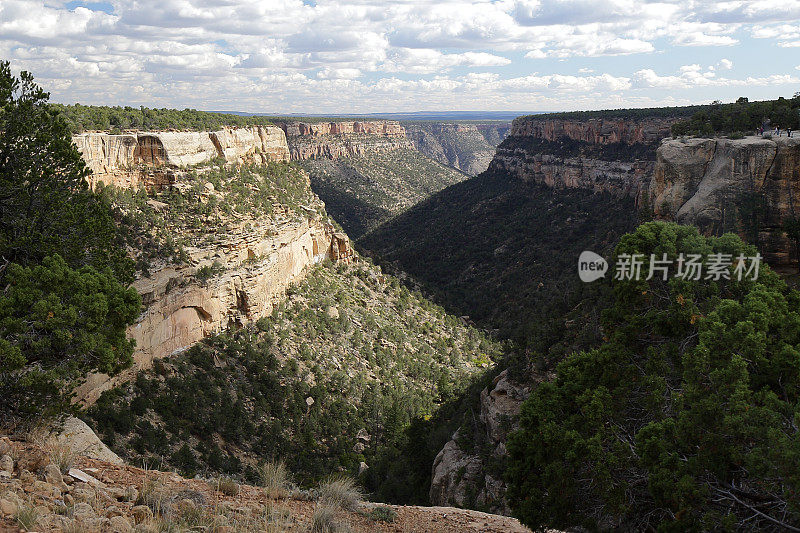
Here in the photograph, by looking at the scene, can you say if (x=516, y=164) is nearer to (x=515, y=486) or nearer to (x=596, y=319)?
(x=596, y=319)

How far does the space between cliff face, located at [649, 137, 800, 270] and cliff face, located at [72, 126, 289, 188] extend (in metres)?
26.8

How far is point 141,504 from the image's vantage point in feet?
30.2

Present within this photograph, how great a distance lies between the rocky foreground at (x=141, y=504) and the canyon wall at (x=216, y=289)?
11212 millimetres

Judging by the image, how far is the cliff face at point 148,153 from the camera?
2850 centimetres

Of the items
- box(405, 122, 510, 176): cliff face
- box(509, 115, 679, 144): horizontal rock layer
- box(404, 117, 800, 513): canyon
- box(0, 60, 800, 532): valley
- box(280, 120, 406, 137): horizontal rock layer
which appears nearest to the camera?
box(0, 60, 800, 532): valley

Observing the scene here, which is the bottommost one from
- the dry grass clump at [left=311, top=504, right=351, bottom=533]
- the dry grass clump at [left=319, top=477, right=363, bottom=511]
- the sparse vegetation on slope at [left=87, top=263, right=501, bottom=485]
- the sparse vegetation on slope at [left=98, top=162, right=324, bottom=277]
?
the sparse vegetation on slope at [left=87, top=263, right=501, bottom=485]

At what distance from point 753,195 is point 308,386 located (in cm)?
2442

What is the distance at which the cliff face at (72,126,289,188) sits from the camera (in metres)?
28.5

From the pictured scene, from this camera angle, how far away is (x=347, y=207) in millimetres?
97812

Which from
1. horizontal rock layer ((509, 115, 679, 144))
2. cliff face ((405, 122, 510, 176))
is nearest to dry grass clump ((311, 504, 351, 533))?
horizontal rock layer ((509, 115, 679, 144))

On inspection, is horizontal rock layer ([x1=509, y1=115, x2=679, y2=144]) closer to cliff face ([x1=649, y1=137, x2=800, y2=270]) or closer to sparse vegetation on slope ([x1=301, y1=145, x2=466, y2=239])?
sparse vegetation on slope ([x1=301, y1=145, x2=466, y2=239])

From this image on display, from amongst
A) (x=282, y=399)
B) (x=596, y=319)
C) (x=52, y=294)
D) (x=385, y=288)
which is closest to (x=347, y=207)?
(x=385, y=288)

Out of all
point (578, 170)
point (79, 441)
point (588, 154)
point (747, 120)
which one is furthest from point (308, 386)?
point (588, 154)

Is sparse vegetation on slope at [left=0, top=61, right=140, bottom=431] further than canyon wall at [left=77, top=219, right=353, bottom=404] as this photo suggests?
No
